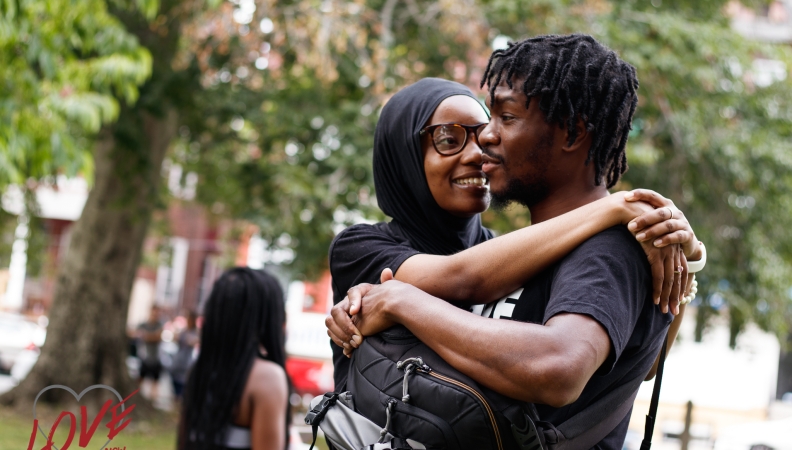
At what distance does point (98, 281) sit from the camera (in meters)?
12.3

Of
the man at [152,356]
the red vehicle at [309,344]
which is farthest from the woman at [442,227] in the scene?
the man at [152,356]

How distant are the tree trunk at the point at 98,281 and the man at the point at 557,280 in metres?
10.4

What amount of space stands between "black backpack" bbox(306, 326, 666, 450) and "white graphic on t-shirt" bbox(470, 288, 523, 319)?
0.60 ft

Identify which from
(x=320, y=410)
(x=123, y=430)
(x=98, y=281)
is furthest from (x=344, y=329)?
(x=98, y=281)

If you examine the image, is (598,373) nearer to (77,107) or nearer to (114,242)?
(77,107)

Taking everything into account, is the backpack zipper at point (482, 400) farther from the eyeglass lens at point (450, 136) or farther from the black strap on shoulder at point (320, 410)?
the eyeglass lens at point (450, 136)

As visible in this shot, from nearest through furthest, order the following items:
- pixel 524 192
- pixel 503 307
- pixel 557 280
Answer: pixel 557 280
pixel 503 307
pixel 524 192

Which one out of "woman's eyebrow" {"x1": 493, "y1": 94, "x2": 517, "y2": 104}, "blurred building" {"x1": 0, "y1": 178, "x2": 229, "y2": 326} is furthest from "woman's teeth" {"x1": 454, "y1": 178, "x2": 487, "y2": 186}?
"blurred building" {"x1": 0, "y1": 178, "x2": 229, "y2": 326}

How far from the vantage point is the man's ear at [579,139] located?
6.40 ft

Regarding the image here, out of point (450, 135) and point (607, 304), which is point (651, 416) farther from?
point (450, 135)

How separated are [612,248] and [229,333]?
2.49 metres

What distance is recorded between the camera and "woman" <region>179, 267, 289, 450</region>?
366cm

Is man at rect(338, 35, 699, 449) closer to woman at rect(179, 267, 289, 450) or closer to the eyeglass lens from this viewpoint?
the eyeglass lens

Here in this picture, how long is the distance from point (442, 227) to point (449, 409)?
2.64 feet
